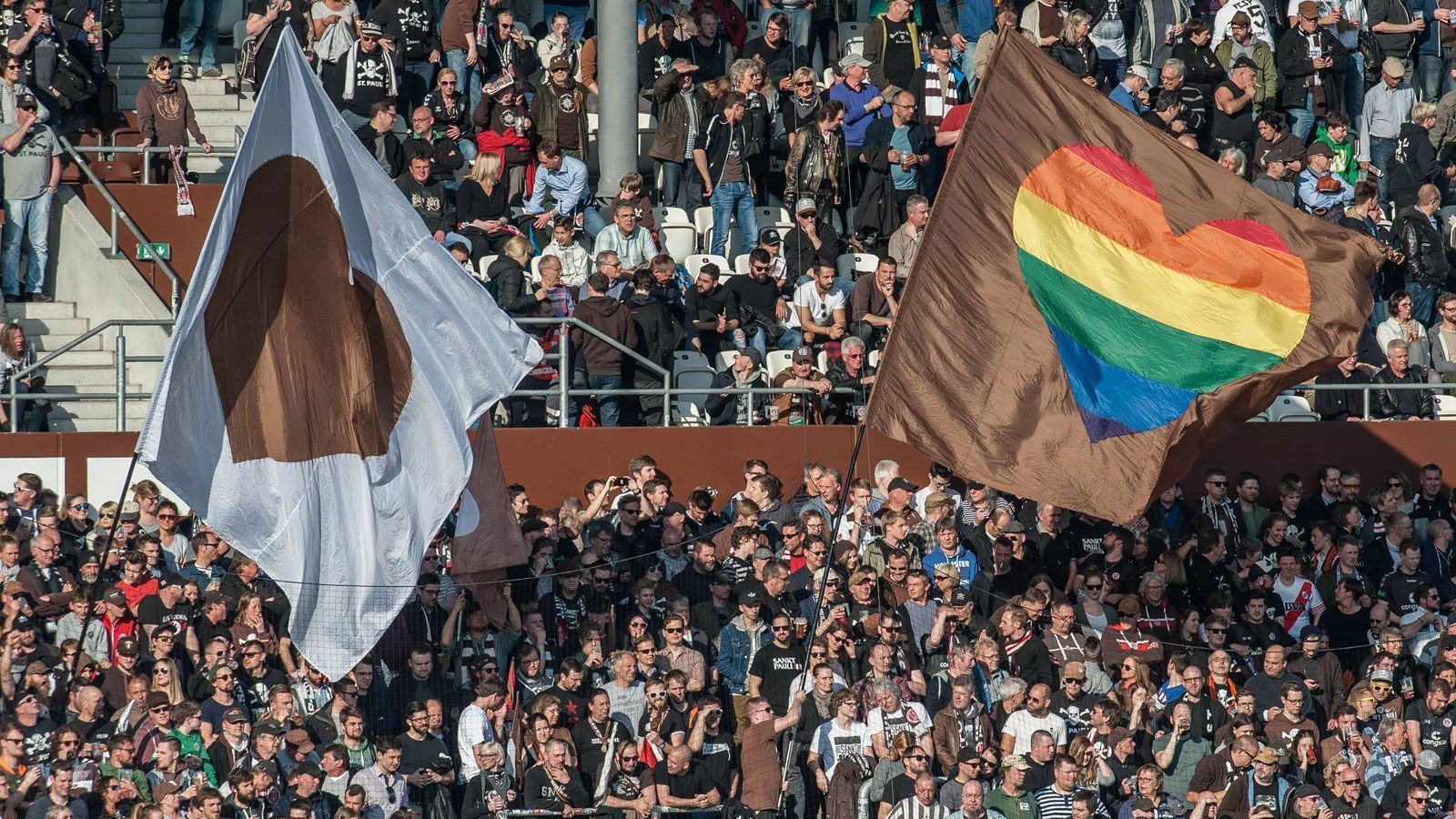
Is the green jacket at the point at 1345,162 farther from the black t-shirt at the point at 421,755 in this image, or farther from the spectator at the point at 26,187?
the spectator at the point at 26,187

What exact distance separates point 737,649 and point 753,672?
304 mm

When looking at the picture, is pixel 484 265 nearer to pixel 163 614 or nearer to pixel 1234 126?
pixel 163 614

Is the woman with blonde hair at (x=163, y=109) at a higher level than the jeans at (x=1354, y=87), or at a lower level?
higher

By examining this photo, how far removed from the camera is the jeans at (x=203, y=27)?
23.1 meters

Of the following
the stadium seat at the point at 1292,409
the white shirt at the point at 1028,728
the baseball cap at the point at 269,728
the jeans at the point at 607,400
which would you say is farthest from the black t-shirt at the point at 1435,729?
the baseball cap at the point at 269,728

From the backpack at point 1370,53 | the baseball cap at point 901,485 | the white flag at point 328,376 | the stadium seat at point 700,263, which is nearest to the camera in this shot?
the white flag at point 328,376

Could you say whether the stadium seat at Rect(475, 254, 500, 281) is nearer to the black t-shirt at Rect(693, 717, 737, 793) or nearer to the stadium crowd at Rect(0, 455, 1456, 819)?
the stadium crowd at Rect(0, 455, 1456, 819)

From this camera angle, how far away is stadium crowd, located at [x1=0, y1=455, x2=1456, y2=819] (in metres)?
15.3

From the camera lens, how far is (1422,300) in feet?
72.9

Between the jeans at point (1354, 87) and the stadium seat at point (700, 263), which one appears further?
the jeans at point (1354, 87)

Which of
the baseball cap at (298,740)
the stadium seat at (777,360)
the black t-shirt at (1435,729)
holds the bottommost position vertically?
the black t-shirt at (1435,729)

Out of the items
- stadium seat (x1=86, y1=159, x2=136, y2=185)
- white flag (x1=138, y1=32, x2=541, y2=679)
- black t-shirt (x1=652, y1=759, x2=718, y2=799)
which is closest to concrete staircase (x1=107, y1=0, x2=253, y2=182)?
stadium seat (x1=86, y1=159, x2=136, y2=185)

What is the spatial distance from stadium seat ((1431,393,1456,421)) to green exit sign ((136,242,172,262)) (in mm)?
11412

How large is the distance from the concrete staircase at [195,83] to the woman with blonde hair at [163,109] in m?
1.06
